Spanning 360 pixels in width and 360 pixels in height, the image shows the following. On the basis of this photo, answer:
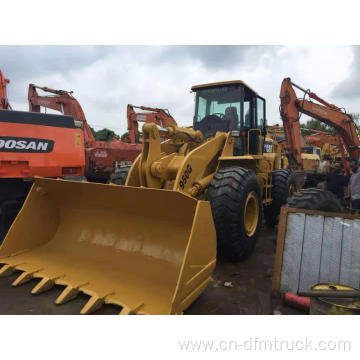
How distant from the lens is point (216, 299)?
3.26 metres

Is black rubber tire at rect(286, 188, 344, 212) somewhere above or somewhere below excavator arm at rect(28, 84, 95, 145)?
below

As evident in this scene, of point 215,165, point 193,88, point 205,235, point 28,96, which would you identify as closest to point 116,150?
point 28,96

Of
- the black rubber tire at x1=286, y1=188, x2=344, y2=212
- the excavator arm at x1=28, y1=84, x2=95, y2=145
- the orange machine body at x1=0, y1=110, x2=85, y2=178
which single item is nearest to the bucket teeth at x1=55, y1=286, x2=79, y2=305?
the orange machine body at x1=0, y1=110, x2=85, y2=178

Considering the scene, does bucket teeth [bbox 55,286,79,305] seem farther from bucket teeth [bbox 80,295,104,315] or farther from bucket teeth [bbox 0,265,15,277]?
bucket teeth [bbox 0,265,15,277]

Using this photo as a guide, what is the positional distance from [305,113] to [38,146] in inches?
308

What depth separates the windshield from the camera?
526cm

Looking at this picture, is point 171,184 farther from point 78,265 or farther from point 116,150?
point 116,150

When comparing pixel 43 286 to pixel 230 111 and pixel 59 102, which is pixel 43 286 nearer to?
pixel 230 111

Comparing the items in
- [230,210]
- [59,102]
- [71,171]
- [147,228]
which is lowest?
[147,228]

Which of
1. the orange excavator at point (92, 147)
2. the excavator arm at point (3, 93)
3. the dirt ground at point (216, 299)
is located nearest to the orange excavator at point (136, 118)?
the orange excavator at point (92, 147)

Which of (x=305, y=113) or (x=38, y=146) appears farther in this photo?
(x=305, y=113)

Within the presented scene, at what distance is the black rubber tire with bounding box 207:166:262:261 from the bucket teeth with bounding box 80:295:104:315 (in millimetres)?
1816

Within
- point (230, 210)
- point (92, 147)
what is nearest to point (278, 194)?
point (230, 210)

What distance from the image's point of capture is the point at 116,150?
34.6 ft
